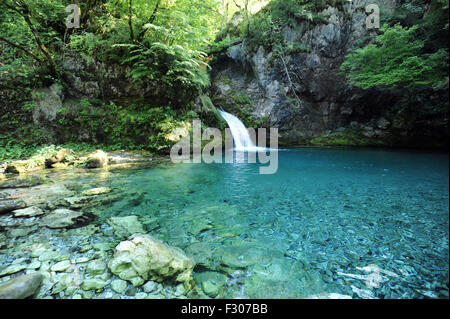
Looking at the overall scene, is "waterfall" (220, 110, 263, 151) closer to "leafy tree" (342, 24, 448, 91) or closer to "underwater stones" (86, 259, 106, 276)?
"leafy tree" (342, 24, 448, 91)

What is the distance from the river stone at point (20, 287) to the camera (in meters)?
1.50

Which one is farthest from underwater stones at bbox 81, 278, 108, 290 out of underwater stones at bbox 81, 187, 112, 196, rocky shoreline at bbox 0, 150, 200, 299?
underwater stones at bbox 81, 187, 112, 196

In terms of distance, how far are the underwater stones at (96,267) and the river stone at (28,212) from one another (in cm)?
189

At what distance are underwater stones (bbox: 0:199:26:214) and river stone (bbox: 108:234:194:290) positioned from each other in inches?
102

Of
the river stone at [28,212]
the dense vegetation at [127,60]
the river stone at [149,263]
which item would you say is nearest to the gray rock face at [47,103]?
the dense vegetation at [127,60]

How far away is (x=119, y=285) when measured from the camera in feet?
5.90

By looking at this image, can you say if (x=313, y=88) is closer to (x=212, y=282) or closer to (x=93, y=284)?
(x=212, y=282)

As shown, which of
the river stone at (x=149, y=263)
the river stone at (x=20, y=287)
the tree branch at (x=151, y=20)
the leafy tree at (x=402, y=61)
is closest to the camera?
the river stone at (x=20, y=287)

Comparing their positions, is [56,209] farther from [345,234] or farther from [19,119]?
[19,119]

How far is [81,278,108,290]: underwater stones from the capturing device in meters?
1.77

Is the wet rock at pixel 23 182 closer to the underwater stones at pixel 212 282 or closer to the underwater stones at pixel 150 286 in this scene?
the underwater stones at pixel 150 286

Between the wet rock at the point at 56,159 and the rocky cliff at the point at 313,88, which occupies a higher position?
the rocky cliff at the point at 313,88

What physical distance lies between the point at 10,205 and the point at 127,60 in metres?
8.31

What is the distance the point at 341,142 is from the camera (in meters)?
15.1
